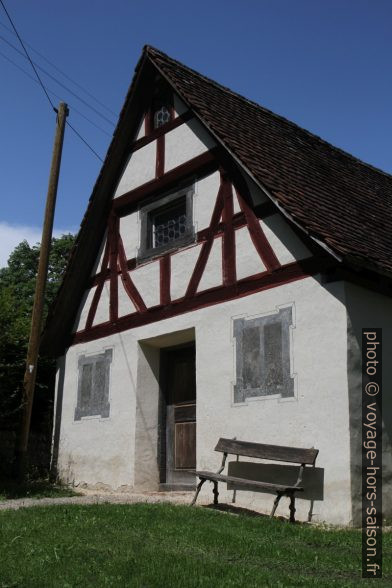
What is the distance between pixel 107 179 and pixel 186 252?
308 centimetres

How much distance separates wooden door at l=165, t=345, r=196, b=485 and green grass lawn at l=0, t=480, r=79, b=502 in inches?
69.2

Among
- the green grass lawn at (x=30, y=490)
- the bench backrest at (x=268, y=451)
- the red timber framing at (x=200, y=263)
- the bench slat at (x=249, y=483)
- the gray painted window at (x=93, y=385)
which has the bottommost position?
the green grass lawn at (x=30, y=490)

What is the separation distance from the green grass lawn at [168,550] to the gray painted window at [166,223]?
16.4ft

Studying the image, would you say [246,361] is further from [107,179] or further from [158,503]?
[107,179]

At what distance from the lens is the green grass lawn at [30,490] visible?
33.1 ft

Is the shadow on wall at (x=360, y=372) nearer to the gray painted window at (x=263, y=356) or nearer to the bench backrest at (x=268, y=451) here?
the bench backrest at (x=268, y=451)

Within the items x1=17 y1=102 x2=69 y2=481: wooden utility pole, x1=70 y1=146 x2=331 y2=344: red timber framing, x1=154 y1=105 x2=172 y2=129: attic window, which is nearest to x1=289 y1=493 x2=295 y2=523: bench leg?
x1=70 y1=146 x2=331 y2=344: red timber framing

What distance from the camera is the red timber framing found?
927 centimetres

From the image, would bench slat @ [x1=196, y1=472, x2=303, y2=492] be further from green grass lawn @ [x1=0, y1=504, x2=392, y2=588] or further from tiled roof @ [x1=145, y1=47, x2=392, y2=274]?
tiled roof @ [x1=145, y1=47, x2=392, y2=274]

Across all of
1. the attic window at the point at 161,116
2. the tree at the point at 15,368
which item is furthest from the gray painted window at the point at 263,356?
the attic window at the point at 161,116

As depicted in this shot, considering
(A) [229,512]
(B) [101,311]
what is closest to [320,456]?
(A) [229,512]

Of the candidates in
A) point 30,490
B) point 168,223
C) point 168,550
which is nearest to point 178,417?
point 30,490

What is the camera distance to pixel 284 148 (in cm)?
1184

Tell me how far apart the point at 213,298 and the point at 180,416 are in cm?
239
